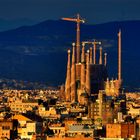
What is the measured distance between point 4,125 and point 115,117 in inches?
526

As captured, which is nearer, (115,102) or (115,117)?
(115,117)

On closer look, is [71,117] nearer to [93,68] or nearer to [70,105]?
[70,105]

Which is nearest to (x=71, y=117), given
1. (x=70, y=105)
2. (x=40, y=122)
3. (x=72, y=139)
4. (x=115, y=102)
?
(x=115, y=102)

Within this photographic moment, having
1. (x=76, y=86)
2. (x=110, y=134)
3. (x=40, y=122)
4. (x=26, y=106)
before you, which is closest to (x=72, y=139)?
(x=110, y=134)

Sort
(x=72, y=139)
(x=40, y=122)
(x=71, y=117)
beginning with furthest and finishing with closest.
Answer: (x=71, y=117)
(x=40, y=122)
(x=72, y=139)

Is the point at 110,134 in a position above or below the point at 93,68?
below

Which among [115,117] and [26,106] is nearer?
[115,117]

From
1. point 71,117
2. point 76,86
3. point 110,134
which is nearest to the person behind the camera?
point 110,134

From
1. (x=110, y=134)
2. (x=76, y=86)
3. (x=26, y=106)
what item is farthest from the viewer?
(x=76, y=86)

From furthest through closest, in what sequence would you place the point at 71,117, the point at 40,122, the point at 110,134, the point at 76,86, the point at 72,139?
1. the point at 76,86
2. the point at 71,117
3. the point at 40,122
4. the point at 110,134
5. the point at 72,139

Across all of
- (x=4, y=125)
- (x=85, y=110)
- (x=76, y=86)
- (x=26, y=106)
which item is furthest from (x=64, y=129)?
(x=76, y=86)

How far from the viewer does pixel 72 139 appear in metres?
98.4

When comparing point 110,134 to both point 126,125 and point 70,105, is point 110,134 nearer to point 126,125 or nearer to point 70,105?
point 126,125

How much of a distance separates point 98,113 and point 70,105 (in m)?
29.1
